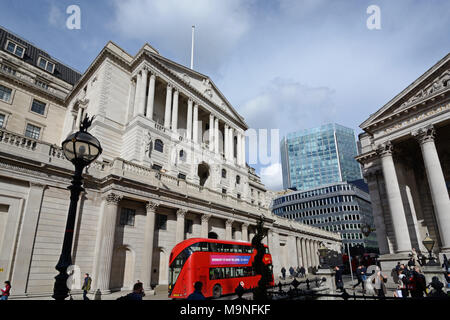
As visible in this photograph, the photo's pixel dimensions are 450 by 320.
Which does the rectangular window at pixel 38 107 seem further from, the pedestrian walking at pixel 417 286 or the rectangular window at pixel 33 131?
the pedestrian walking at pixel 417 286

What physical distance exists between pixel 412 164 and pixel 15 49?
51.7 metres

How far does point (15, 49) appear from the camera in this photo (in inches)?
1425

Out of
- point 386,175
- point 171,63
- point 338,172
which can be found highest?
point 338,172

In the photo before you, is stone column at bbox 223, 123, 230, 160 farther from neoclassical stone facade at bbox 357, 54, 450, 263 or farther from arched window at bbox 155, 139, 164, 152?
neoclassical stone facade at bbox 357, 54, 450, 263

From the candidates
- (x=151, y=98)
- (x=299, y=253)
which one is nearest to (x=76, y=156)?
(x=151, y=98)

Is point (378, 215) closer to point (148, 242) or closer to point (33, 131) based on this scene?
point (148, 242)

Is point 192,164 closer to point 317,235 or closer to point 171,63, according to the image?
point 171,63

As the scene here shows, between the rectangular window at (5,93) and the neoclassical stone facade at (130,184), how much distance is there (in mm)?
6028

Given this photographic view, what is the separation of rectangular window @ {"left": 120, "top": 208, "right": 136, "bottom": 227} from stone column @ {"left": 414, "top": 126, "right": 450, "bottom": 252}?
2467 cm

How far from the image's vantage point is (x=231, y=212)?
3088 cm

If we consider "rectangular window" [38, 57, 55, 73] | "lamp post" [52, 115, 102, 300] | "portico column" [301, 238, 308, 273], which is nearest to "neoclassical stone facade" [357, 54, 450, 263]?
"portico column" [301, 238, 308, 273]
